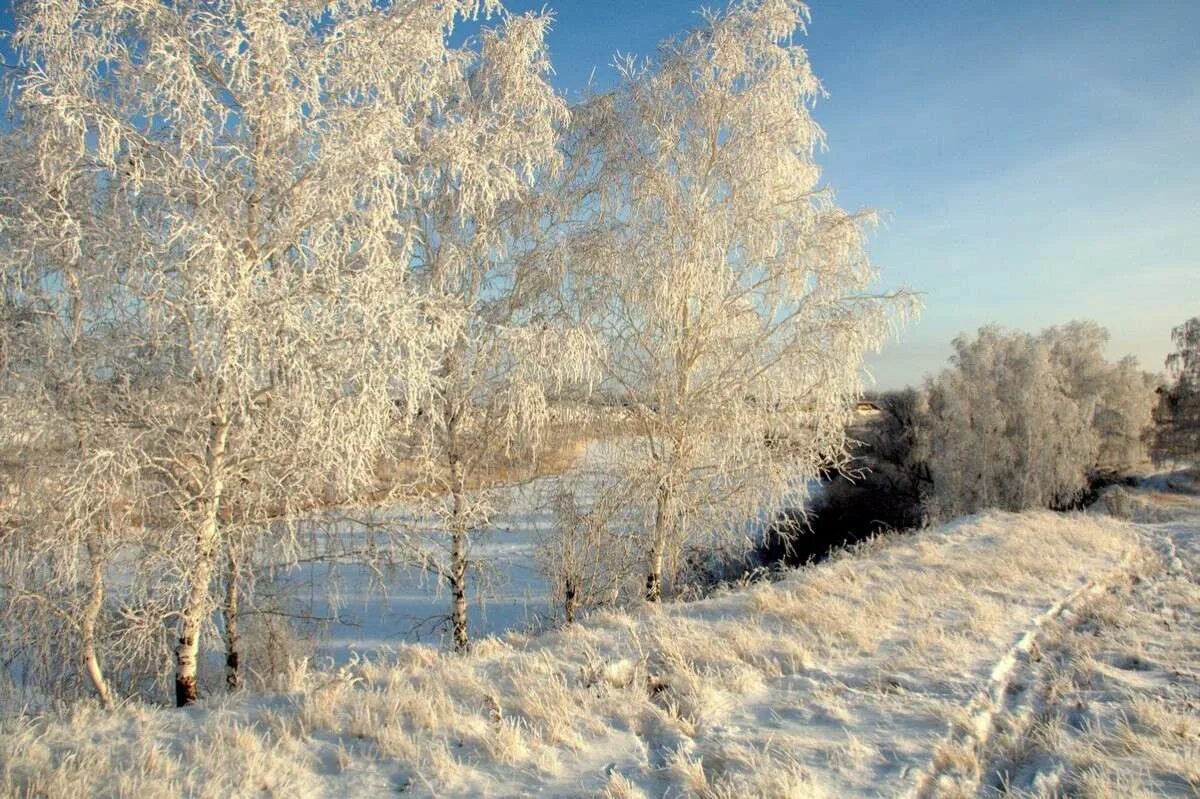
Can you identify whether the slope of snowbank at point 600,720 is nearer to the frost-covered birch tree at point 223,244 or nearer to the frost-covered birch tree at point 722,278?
the frost-covered birch tree at point 223,244

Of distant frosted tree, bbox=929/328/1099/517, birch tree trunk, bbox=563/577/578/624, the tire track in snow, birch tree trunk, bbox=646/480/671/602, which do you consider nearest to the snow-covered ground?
the tire track in snow

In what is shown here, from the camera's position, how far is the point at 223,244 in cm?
435

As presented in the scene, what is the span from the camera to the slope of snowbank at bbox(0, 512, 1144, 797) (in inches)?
104

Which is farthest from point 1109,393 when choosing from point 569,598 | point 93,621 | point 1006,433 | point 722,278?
point 93,621

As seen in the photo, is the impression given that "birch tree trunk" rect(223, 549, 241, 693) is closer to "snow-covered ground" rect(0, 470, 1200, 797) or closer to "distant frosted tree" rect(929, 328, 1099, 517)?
"snow-covered ground" rect(0, 470, 1200, 797)

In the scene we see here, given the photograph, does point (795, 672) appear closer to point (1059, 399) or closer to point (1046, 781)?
point (1046, 781)

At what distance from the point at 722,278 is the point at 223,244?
4757mm

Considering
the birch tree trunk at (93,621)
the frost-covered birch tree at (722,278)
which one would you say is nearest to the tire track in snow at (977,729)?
the frost-covered birch tree at (722,278)

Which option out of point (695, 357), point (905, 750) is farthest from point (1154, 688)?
point (695, 357)

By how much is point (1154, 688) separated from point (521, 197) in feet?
22.1

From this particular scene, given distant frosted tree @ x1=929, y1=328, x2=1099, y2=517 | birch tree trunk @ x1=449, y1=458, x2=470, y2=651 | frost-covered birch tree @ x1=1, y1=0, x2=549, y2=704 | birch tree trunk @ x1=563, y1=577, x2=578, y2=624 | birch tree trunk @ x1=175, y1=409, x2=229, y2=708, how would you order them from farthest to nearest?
distant frosted tree @ x1=929, y1=328, x2=1099, y2=517 < birch tree trunk @ x1=563, y1=577, x2=578, y2=624 < birch tree trunk @ x1=449, y1=458, x2=470, y2=651 < birch tree trunk @ x1=175, y1=409, x2=229, y2=708 < frost-covered birch tree @ x1=1, y1=0, x2=549, y2=704

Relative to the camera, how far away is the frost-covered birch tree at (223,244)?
4.23 metres

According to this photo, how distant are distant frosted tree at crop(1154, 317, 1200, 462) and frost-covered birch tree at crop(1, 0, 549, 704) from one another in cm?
2912

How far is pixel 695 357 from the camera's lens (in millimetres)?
7531
